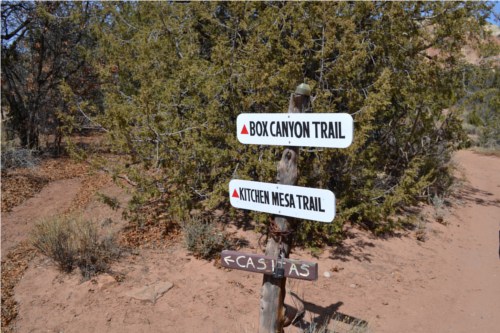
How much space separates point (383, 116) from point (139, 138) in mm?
4366

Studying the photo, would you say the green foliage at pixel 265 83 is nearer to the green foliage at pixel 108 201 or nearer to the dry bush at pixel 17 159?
the green foliage at pixel 108 201

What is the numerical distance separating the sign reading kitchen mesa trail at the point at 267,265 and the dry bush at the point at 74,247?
2518 millimetres

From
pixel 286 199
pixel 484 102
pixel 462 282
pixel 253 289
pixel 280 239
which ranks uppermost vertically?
pixel 484 102

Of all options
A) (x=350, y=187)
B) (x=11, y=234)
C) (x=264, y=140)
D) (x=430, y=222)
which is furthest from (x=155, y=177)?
(x=430, y=222)

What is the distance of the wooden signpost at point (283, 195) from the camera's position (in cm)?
292

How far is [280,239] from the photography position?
3285mm

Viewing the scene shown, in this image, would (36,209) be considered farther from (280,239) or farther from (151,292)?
(280,239)

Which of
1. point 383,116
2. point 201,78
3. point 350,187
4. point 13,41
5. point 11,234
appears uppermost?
point 13,41

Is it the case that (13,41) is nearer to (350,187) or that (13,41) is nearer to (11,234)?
(11,234)

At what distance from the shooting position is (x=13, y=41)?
11164 millimetres

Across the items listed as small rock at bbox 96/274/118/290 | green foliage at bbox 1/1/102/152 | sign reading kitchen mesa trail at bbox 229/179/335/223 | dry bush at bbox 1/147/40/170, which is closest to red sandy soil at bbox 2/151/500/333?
small rock at bbox 96/274/118/290

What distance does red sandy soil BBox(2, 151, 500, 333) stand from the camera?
4520 millimetres

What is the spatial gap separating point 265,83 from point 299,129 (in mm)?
3107

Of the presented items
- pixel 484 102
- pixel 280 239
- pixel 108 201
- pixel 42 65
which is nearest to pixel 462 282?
pixel 280 239
